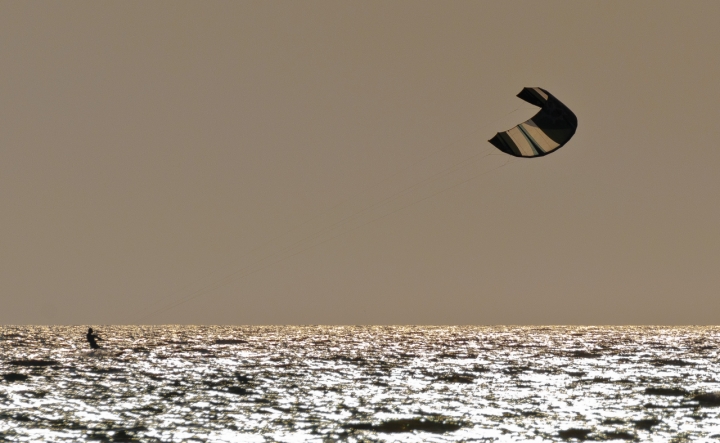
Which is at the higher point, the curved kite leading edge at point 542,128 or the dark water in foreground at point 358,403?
the curved kite leading edge at point 542,128

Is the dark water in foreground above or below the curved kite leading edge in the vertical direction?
below

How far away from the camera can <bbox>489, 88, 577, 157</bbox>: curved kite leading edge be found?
36.3 metres

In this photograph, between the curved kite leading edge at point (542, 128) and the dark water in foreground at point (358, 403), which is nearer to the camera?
the dark water in foreground at point (358, 403)

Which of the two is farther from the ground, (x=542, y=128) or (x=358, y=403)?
(x=542, y=128)

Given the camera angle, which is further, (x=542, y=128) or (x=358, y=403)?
(x=542, y=128)

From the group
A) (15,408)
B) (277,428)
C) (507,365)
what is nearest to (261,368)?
(507,365)

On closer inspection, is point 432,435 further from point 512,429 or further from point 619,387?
point 619,387

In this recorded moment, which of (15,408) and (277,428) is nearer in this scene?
(277,428)

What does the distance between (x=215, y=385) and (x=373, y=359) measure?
25429 mm

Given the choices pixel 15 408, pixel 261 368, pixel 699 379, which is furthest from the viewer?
pixel 261 368

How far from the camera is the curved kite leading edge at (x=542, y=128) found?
36312 mm

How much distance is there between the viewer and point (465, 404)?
31.5 m

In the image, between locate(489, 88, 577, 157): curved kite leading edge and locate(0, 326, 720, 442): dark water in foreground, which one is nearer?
locate(0, 326, 720, 442): dark water in foreground

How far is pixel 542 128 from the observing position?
1451 inches
